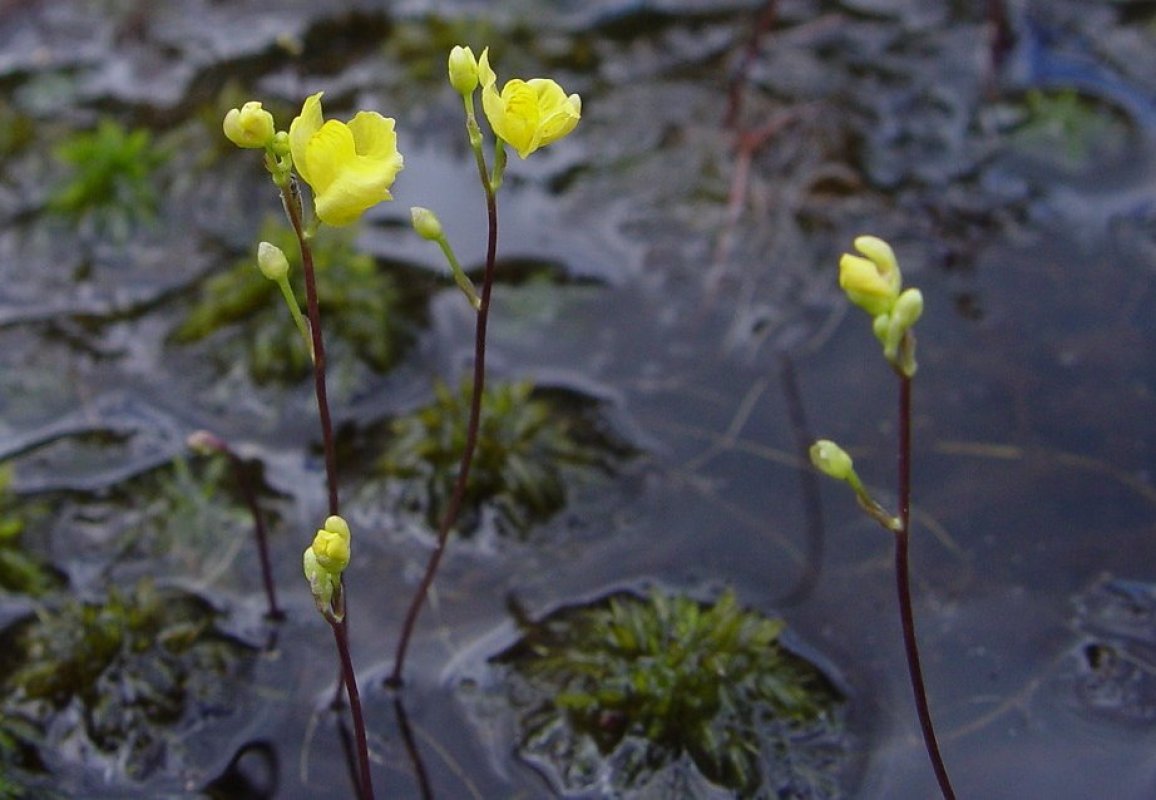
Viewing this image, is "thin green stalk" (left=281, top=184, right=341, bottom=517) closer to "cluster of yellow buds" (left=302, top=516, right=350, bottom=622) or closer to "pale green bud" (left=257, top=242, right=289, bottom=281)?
"pale green bud" (left=257, top=242, right=289, bottom=281)

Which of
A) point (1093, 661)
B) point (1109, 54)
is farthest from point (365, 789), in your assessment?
point (1109, 54)

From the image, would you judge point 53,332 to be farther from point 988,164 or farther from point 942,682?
point 988,164

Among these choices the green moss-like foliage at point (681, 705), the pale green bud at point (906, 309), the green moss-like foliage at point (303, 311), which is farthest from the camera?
the green moss-like foliage at point (303, 311)

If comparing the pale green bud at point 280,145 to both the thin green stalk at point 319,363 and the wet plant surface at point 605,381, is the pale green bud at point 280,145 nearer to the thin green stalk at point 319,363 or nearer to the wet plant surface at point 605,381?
the thin green stalk at point 319,363

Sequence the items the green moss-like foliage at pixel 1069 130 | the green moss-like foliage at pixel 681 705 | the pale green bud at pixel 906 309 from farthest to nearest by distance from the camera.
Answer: the green moss-like foliage at pixel 1069 130, the green moss-like foliage at pixel 681 705, the pale green bud at pixel 906 309

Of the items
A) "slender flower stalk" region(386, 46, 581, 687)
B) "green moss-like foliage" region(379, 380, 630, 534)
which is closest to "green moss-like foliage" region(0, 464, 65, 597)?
"green moss-like foliage" region(379, 380, 630, 534)

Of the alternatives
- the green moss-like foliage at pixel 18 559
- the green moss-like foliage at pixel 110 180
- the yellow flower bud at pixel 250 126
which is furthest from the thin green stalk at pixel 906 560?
the green moss-like foliage at pixel 110 180
